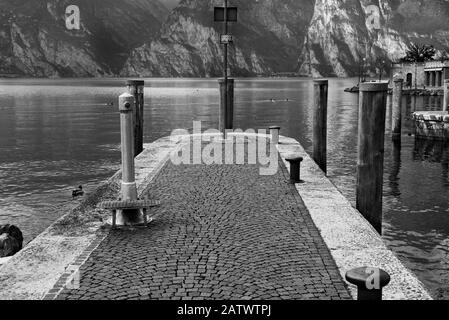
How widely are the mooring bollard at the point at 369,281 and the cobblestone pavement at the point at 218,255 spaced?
818 mm

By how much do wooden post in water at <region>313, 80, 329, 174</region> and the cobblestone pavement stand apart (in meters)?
5.48

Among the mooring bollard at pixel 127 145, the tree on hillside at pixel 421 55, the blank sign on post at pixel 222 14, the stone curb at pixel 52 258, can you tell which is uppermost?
the tree on hillside at pixel 421 55

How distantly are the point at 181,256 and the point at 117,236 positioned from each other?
1406 millimetres

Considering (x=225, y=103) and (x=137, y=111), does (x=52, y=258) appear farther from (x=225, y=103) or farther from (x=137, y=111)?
(x=225, y=103)

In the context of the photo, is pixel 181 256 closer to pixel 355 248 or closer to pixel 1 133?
pixel 355 248

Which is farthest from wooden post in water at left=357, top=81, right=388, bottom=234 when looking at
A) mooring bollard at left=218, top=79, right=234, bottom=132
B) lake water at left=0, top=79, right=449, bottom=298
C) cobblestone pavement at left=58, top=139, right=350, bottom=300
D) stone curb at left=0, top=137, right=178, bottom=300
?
mooring bollard at left=218, top=79, right=234, bottom=132

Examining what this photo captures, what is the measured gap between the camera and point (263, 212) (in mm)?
9555

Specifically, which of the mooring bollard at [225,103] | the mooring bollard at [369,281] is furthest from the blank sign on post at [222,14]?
the mooring bollard at [369,281]

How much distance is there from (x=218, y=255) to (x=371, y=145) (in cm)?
408

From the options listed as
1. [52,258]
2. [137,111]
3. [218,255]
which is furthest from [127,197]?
[137,111]

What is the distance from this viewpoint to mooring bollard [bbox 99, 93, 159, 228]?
8484mm

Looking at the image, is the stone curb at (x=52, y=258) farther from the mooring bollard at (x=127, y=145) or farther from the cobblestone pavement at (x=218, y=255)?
the mooring bollard at (x=127, y=145)

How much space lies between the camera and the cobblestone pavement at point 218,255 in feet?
19.7

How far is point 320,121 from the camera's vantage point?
52.9ft
